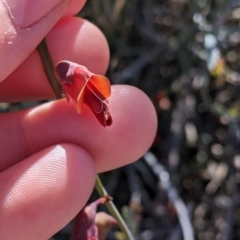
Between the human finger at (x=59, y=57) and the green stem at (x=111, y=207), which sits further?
the human finger at (x=59, y=57)

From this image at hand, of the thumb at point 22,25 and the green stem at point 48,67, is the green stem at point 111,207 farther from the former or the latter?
→ the thumb at point 22,25

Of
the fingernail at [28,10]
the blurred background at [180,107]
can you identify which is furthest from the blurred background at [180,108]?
the fingernail at [28,10]

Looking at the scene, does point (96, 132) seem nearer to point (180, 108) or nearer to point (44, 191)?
point (44, 191)

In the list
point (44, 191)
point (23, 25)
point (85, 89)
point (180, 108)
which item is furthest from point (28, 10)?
point (180, 108)

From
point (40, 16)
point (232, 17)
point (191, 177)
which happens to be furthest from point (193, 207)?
point (40, 16)

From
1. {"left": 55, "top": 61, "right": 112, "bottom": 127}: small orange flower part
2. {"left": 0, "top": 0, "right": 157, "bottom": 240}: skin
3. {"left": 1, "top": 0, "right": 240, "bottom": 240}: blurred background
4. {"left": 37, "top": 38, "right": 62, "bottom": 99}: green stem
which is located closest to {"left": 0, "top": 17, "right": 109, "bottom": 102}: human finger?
{"left": 0, "top": 0, "right": 157, "bottom": 240}: skin

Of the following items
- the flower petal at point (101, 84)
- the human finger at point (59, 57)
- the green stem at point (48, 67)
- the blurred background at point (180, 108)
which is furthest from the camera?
the blurred background at point (180, 108)

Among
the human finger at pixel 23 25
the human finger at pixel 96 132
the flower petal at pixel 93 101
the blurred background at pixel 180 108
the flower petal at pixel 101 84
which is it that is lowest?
the blurred background at pixel 180 108
